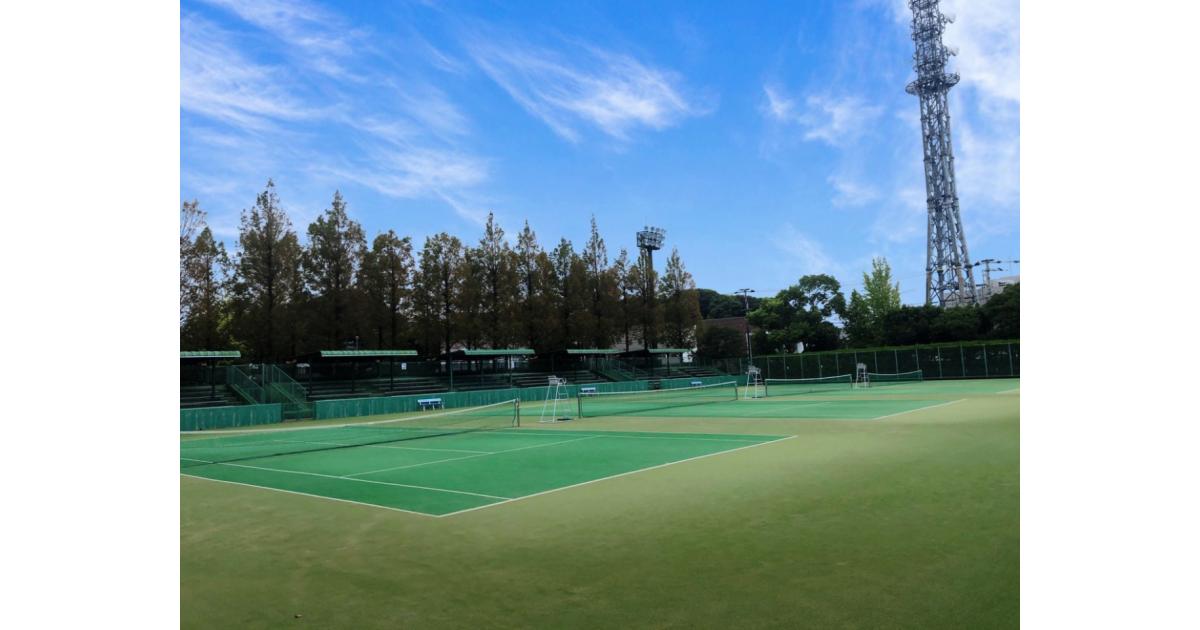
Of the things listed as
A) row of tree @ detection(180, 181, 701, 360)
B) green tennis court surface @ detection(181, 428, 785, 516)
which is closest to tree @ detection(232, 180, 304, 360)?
row of tree @ detection(180, 181, 701, 360)

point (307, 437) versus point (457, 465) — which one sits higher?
point (457, 465)

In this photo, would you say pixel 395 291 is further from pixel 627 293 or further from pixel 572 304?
pixel 627 293

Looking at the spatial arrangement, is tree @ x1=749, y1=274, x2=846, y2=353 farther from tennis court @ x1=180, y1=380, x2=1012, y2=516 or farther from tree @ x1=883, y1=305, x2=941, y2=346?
tennis court @ x1=180, y1=380, x2=1012, y2=516

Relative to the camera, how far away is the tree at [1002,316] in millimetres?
45125

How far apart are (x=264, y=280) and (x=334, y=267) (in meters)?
3.45

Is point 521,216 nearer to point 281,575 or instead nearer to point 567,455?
point 567,455

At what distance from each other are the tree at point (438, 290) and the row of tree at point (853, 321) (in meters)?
23.1

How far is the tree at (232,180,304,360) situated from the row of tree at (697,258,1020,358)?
32.5m

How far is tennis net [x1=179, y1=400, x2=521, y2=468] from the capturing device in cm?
1427

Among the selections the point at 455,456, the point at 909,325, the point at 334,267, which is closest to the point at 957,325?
the point at 909,325

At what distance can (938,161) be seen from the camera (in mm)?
71062
